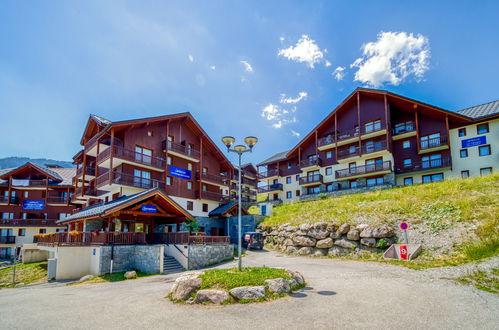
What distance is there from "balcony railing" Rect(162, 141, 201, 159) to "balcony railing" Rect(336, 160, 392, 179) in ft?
61.7

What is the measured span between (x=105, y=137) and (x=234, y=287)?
25826 mm

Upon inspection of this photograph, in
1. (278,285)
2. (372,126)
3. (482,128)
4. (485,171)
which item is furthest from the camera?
(372,126)

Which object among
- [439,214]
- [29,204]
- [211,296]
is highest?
[29,204]

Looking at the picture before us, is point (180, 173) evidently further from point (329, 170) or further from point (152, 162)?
point (329, 170)

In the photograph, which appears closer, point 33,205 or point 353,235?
point 353,235

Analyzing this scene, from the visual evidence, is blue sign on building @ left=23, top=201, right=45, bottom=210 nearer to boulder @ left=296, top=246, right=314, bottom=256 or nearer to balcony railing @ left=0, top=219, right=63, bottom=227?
balcony railing @ left=0, top=219, right=63, bottom=227

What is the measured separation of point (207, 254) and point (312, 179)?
2418 cm

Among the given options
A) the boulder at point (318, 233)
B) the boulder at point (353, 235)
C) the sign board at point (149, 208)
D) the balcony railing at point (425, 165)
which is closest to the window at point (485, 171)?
the balcony railing at point (425, 165)

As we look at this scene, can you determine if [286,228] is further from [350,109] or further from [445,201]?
[350,109]

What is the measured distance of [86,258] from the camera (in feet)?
64.2

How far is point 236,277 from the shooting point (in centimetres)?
1000

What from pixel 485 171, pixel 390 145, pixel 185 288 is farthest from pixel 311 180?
pixel 185 288

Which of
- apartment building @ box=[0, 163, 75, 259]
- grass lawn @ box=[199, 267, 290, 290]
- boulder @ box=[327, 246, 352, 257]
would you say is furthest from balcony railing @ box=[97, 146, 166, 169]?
grass lawn @ box=[199, 267, 290, 290]

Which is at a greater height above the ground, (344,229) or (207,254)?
(344,229)
